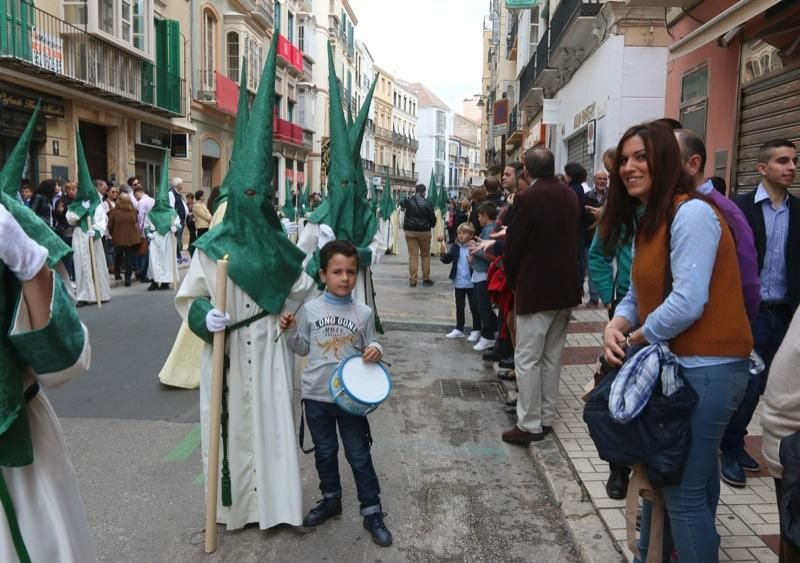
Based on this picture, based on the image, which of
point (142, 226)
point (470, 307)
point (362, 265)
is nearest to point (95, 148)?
point (142, 226)

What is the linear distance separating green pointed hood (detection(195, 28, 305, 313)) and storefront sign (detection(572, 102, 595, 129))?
41.4 feet

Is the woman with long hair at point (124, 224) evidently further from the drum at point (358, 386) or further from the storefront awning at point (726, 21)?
the drum at point (358, 386)

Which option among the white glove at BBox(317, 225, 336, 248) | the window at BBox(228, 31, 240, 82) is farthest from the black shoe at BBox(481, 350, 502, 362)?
the window at BBox(228, 31, 240, 82)

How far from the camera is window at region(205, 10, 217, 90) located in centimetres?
2559

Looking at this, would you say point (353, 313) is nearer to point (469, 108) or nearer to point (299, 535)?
point (299, 535)

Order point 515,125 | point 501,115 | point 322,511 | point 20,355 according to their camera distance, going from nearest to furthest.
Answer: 1. point 20,355
2. point 322,511
3. point 501,115
4. point 515,125

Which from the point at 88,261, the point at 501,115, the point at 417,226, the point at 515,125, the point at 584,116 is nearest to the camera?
the point at 88,261

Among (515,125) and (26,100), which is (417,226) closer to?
(26,100)

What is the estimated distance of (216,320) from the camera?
327 centimetres

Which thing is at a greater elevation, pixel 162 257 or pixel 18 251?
pixel 18 251

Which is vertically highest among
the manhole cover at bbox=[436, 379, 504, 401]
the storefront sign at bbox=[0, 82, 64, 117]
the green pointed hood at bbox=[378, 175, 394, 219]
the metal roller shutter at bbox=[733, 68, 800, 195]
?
the storefront sign at bbox=[0, 82, 64, 117]

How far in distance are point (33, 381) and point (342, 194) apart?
480 centimetres

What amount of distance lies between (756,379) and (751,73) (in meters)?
5.42

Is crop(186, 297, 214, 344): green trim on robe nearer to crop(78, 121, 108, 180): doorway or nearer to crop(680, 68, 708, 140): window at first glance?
crop(680, 68, 708, 140): window
